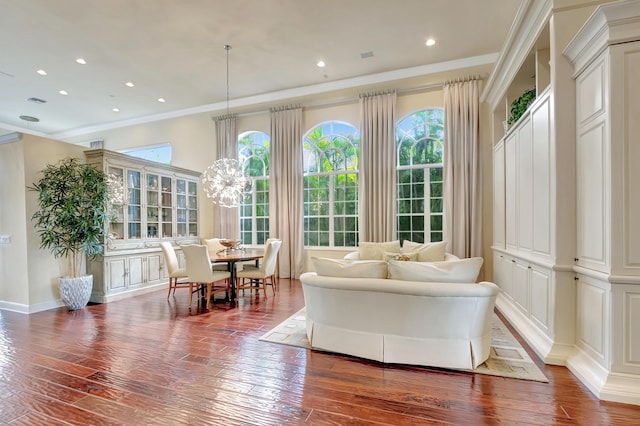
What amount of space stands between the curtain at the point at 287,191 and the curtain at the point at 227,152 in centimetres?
104

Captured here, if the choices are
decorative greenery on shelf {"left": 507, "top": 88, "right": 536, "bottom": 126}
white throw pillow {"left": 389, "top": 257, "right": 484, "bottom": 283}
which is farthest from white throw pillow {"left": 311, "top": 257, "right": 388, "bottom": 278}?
decorative greenery on shelf {"left": 507, "top": 88, "right": 536, "bottom": 126}

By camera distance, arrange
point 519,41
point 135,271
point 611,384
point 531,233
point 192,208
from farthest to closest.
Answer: point 192,208 → point 135,271 → point 519,41 → point 531,233 → point 611,384

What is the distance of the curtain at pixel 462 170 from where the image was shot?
5438 mm

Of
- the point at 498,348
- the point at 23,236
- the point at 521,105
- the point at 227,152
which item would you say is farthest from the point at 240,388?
the point at 227,152

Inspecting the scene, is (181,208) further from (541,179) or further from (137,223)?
(541,179)

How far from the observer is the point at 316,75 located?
613cm

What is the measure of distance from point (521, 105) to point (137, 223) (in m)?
6.60

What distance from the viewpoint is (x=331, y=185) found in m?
6.75

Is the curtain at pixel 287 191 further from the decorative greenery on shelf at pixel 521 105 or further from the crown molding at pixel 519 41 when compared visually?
the decorative greenery on shelf at pixel 521 105

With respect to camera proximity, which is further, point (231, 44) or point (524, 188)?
point (231, 44)

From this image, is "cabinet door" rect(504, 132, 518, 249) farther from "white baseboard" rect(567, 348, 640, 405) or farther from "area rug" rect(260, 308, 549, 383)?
"white baseboard" rect(567, 348, 640, 405)

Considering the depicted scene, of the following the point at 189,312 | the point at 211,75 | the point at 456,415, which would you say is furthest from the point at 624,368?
the point at 211,75

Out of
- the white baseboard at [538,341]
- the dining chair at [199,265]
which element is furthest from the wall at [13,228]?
the white baseboard at [538,341]

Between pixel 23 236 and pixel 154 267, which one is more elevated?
pixel 23 236
